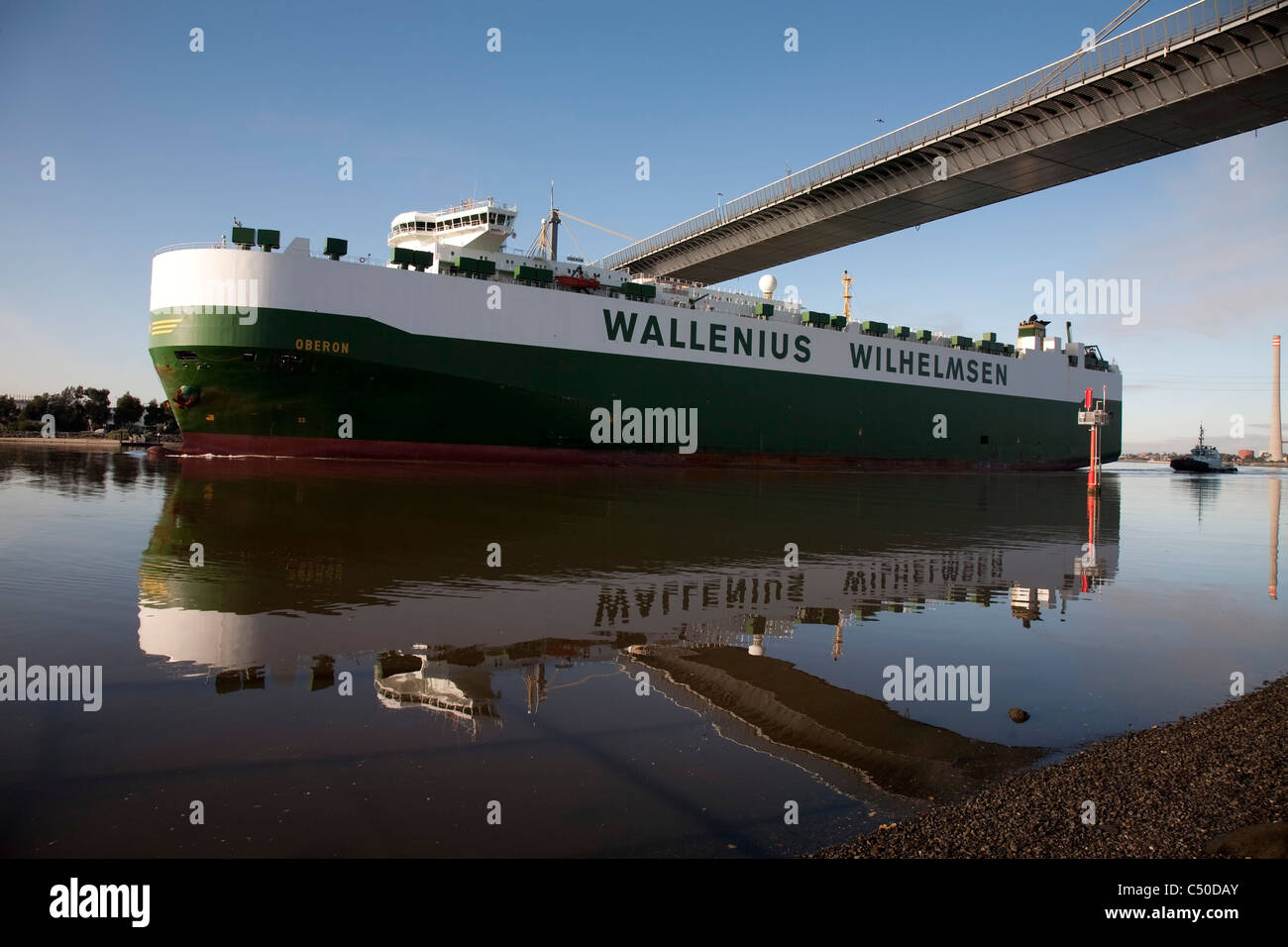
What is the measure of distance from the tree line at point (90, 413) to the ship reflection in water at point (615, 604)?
235ft

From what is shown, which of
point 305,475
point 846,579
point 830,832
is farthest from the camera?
point 305,475

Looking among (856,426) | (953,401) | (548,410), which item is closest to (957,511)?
(548,410)

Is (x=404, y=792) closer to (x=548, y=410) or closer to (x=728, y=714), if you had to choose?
(x=728, y=714)

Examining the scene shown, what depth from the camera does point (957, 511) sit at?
19422mm

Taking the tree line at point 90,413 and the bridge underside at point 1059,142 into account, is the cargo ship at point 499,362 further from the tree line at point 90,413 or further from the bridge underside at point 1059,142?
the tree line at point 90,413

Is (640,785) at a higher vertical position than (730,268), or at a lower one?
lower

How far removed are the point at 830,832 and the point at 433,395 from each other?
82.3ft

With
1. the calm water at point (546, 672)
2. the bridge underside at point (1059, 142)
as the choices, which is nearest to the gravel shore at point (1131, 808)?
the calm water at point (546, 672)

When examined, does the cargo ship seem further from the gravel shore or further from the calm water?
the gravel shore

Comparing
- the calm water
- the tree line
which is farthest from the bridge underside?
the tree line

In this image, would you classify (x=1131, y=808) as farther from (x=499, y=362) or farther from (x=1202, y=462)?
(x=1202, y=462)

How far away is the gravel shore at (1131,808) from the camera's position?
10.4ft

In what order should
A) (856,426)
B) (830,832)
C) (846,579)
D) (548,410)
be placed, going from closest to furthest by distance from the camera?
(830,832) < (846,579) < (548,410) < (856,426)

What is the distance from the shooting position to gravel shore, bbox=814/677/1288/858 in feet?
10.4
